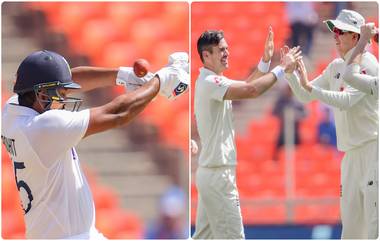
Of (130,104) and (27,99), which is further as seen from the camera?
(27,99)

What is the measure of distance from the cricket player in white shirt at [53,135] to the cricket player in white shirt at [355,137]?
1517 mm

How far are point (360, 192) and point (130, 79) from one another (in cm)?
163

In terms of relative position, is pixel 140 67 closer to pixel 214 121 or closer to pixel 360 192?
pixel 214 121

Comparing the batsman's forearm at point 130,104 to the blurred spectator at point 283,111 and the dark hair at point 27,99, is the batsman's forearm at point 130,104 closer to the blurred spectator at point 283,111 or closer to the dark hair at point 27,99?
the dark hair at point 27,99

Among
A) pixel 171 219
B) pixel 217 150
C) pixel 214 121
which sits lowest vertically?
pixel 171 219

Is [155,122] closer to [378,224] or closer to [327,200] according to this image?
[327,200]

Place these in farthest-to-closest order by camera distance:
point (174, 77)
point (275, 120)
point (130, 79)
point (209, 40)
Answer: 1. point (275, 120)
2. point (209, 40)
3. point (130, 79)
4. point (174, 77)

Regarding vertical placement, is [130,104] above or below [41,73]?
below

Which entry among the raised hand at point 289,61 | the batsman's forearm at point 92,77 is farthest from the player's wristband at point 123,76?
the raised hand at point 289,61

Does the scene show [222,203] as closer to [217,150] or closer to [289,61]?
[217,150]

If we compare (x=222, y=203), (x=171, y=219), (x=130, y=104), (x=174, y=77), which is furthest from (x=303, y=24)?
(x=130, y=104)

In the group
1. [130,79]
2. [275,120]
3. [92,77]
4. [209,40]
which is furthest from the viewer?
[275,120]

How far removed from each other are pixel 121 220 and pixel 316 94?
2604mm

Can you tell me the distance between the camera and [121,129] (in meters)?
7.77
